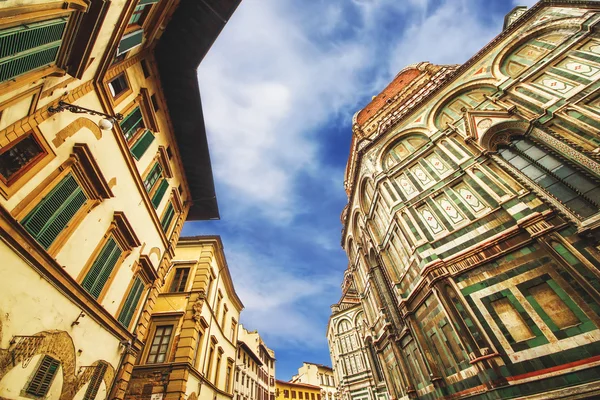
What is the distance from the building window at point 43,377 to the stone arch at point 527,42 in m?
19.3

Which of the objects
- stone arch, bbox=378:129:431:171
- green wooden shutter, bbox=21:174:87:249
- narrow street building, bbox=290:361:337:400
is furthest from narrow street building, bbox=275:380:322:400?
green wooden shutter, bbox=21:174:87:249

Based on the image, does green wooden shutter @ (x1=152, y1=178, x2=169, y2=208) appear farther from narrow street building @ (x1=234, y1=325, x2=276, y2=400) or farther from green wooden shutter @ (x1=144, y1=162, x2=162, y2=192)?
narrow street building @ (x1=234, y1=325, x2=276, y2=400)

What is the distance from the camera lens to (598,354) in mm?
6449

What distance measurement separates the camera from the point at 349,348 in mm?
30578

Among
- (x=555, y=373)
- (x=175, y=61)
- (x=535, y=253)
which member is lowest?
(x=555, y=373)

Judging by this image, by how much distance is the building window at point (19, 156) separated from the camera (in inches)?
187

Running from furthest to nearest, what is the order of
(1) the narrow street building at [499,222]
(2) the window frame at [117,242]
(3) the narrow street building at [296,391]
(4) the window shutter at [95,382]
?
(3) the narrow street building at [296,391]
(1) the narrow street building at [499,222]
(2) the window frame at [117,242]
(4) the window shutter at [95,382]

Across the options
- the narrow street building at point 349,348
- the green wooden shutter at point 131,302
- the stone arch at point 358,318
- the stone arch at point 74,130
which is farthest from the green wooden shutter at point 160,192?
the stone arch at point 358,318

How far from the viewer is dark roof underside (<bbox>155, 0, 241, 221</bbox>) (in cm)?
926

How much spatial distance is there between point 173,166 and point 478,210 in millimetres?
13273

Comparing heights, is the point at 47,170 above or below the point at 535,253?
above

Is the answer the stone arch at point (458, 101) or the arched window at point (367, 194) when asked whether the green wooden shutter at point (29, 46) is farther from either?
the stone arch at point (458, 101)

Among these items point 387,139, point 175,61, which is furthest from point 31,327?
point 387,139

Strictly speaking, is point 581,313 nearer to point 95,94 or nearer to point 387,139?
point 387,139
